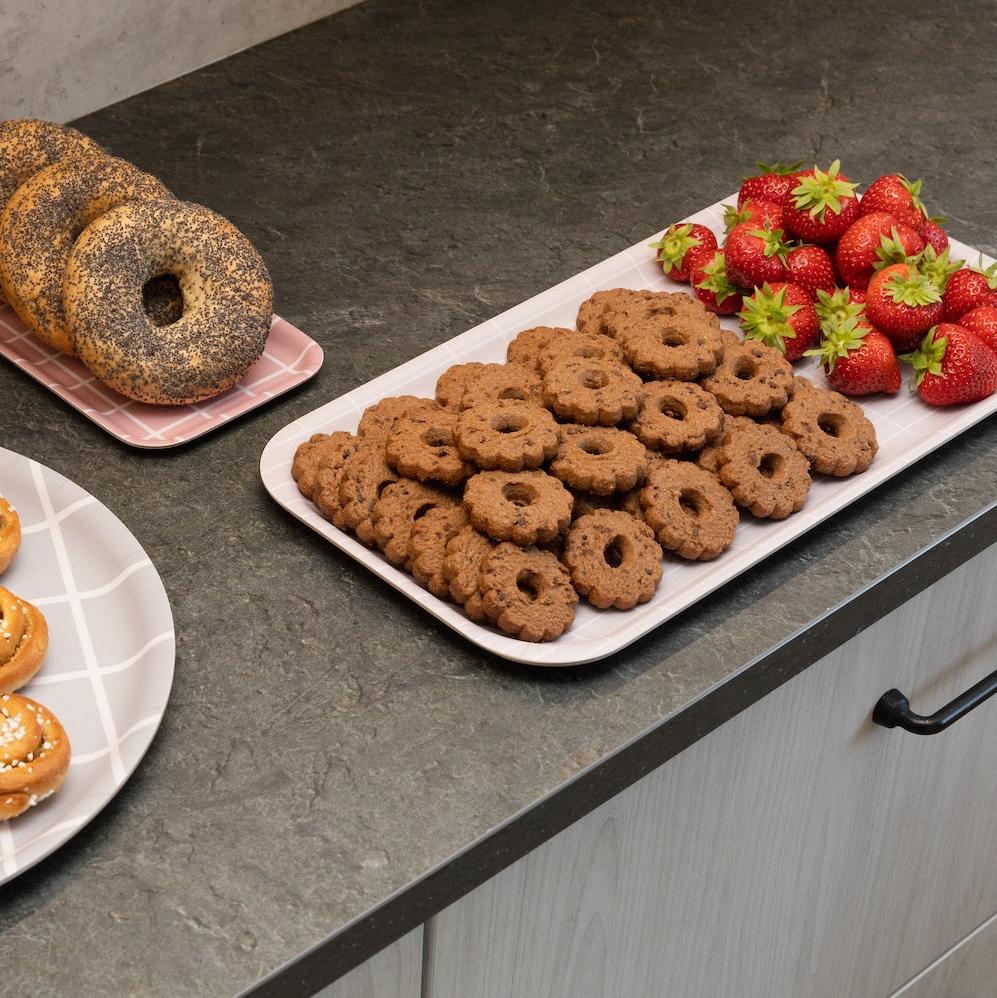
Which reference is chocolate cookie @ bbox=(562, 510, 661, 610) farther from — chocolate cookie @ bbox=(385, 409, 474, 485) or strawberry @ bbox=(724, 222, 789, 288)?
strawberry @ bbox=(724, 222, 789, 288)

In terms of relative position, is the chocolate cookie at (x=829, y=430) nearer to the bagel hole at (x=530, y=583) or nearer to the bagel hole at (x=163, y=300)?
the bagel hole at (x=530, y=583)

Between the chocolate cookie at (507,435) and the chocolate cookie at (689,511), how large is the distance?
0.26 feet

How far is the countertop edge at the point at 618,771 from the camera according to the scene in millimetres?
797

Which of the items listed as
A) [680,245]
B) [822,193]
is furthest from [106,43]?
[822,193]

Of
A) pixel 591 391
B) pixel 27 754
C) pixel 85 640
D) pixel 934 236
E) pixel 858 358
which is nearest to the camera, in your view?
pixel 27 754

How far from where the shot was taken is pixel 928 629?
1.17 meters

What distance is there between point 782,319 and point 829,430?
0.39 feet

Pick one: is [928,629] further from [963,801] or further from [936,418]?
[963,801]

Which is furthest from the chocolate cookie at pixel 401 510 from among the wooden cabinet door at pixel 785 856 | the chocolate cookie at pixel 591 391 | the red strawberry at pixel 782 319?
the red strawberry at pixel 782 319

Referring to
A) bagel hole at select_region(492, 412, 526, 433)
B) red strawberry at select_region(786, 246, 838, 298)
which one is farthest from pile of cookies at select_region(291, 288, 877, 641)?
red strawberry at select_region(786, 246, 838, 298)

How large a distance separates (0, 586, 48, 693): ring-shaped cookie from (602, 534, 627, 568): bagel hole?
364mm

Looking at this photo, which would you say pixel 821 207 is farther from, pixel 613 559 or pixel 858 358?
pixel 613 559

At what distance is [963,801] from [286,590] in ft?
2.32

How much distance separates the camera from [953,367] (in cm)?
113
